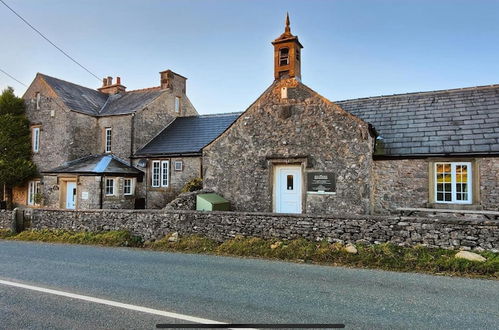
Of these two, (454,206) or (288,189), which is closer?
(454,206)

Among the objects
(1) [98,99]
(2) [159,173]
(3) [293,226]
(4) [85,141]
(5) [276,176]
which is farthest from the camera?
(1) [98,99]

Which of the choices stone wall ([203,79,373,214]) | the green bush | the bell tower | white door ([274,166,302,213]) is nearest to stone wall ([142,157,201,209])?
the green bush

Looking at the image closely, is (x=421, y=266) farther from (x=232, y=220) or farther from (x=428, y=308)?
(x=232, y=220)

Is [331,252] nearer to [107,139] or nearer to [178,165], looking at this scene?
[178,165]

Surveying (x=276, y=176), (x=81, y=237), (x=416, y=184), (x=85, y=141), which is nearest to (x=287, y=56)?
(x=276, y=176)

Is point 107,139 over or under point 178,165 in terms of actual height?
over

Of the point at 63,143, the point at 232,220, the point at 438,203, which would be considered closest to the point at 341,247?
the point at 232,220

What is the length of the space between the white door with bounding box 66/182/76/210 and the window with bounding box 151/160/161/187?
14.9 ft

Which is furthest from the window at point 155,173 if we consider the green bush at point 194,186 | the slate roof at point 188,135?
the green bush at point 194,186

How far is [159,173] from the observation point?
851 inches

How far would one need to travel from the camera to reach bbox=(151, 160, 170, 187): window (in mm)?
21406

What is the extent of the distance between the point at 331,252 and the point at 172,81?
67.9 ft

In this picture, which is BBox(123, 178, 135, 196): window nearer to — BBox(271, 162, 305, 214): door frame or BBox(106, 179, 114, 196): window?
BBox(106, 179, 114, 196): window

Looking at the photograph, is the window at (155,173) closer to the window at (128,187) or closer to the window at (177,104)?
the window at (128,187)
